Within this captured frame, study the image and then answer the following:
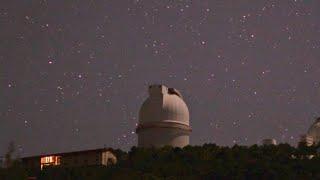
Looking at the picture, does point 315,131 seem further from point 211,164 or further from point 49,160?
point 49,160

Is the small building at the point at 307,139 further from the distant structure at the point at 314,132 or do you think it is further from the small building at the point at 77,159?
the small building at the point at 77,159

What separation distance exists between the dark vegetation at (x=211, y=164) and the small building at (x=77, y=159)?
192cm

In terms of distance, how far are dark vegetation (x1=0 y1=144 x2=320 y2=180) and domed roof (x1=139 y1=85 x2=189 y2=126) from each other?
24.7 feet

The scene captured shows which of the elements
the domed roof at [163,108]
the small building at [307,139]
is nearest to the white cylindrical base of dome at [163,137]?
the domed roof at [163,108]

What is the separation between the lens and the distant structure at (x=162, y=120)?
260 ft

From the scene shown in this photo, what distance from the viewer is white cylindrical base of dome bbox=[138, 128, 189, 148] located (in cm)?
7862

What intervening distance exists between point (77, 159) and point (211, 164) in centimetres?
1520

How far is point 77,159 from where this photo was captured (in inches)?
A: 2997

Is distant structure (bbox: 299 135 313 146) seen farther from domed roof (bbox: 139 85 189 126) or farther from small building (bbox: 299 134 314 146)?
domed roof (bbox: 139 85 189 126)

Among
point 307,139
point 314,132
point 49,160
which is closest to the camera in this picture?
point 49,160

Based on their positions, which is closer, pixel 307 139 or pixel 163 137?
pixel 163 137

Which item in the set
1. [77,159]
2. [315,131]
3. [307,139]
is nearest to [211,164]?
[77,159]

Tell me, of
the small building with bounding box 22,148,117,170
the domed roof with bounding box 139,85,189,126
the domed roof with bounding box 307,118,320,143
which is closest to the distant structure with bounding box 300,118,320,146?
the domed roof with bounding box 307,118,320,143

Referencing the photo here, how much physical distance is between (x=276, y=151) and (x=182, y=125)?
13.0 metres
